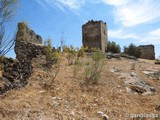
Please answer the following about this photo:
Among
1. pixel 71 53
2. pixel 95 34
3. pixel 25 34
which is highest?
pixel 95 34

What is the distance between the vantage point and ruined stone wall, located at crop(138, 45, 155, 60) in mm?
30375

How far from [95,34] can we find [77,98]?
21142mm

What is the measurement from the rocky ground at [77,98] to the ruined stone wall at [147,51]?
64.3ft

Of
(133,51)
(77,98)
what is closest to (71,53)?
(77,98)

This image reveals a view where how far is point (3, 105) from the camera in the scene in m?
7.39

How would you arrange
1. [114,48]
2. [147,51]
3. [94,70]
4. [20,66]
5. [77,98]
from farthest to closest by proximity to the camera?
[147,51]
[114,48]
[94,70]
[20,66]
[77,98]

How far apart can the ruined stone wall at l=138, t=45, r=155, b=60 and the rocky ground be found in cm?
1961

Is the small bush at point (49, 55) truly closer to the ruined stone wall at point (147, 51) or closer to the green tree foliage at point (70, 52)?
the green tree foliage at point (70, 52)

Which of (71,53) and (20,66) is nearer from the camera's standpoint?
(20,66)

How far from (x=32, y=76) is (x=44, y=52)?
2.55 metres

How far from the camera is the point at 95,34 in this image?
2908 centimetres

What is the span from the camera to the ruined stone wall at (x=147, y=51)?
30.4 metres

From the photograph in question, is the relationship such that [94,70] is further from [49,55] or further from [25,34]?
[25,34]

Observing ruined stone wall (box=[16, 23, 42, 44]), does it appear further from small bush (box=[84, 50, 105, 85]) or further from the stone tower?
the stone tower
